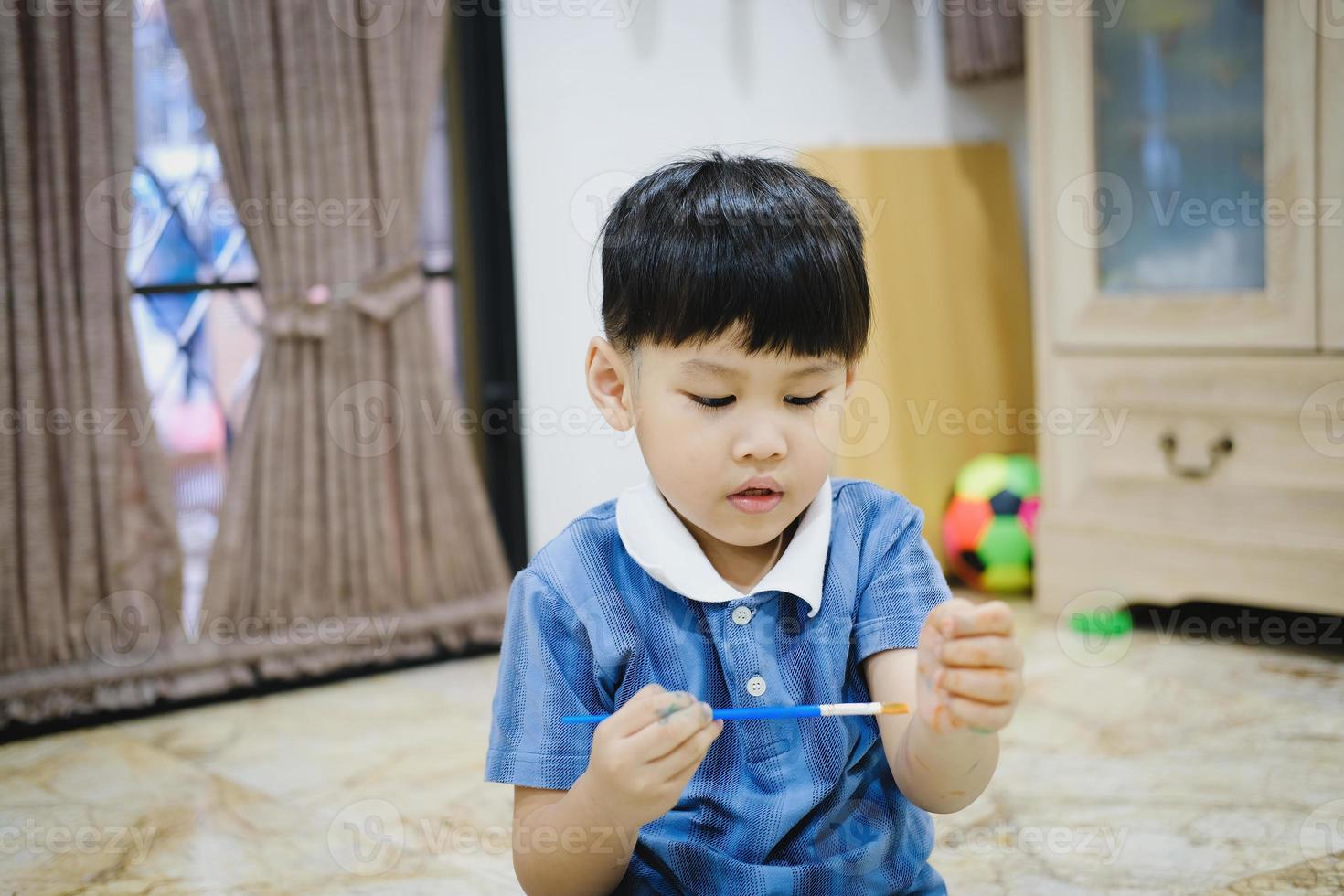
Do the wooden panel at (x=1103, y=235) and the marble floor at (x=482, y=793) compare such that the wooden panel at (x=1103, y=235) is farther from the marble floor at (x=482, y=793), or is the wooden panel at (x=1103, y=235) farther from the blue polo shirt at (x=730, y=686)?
the blue polo shirt at (x=730, y=686)

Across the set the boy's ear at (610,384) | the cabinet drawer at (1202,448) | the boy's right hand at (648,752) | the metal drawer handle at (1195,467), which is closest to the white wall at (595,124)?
the cabinet drawer at (1202,448)

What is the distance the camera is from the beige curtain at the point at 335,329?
1895 millimetres

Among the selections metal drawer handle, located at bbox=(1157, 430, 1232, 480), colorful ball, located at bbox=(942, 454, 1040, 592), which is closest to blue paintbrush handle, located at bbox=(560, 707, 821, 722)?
metal drawer handle, located at bbox=(1157, 430, 1232, 480)

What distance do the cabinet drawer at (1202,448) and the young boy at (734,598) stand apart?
3.92 feet

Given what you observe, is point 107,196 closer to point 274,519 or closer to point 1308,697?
point 274,519

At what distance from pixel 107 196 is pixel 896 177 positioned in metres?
1.40

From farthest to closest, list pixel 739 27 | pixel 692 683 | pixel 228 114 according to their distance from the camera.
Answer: pixel 739 27 < pixel 228 114 < pixel 692 683

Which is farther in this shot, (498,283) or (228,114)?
(498,283)

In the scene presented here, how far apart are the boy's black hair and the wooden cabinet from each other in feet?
4.09

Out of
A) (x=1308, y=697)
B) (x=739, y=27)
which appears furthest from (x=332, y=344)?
(x=1308, y=697)

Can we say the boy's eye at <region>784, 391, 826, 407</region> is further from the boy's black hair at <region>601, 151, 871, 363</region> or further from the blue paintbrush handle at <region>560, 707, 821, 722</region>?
the blue paintbrush handle at <region>560, 707, 821, 722</region>

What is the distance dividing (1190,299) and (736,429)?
1425 mm

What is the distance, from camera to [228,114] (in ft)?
6.15

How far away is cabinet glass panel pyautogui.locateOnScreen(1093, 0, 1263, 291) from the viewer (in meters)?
1.97
